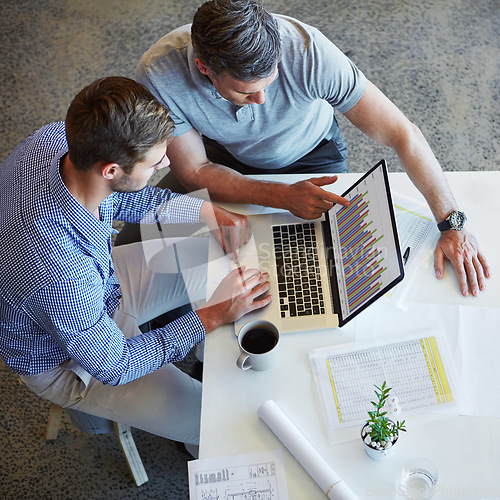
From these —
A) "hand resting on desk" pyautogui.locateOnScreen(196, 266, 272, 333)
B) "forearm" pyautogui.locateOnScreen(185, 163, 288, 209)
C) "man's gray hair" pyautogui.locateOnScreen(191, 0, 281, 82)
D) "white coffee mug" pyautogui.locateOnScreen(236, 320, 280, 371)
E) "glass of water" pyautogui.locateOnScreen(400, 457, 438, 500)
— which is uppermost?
"man's gray hair" pyautogui.locateOnScreen(191, 0, 281, 82)

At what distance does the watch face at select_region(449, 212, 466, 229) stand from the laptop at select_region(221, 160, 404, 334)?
23 cm

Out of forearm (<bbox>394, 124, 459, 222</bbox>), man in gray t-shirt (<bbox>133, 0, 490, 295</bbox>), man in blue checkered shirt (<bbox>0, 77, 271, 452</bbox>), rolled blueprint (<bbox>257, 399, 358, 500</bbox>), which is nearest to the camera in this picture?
rolled blueprint (<bbox>257, 399, 358, 500</bbox>)

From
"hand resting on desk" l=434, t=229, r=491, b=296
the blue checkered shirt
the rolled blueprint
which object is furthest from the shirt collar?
"hand resting on desk" l=434, t=229, r=491, b=296

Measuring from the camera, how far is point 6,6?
9.60ft

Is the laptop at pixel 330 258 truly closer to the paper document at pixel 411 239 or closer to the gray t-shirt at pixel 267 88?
the paper document at pixel 411 239

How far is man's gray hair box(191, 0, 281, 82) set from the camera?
123cm

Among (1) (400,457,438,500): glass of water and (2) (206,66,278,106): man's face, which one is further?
(2) (206,66,278,106): man's face

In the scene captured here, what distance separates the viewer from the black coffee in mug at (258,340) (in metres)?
1.19

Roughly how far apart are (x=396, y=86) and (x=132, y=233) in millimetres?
1432

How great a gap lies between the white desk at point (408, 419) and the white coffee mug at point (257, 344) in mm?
30

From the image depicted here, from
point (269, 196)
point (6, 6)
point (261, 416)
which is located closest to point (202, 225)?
point (269, 196)

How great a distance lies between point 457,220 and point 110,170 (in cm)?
79

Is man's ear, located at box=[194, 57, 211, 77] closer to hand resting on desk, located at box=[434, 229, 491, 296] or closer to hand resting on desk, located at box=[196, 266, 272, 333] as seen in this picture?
hand resting on desk, located at box=[196, 266, 272, 333]

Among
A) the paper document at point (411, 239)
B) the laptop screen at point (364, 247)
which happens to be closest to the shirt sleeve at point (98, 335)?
the laptop screen at point (364, 247)
